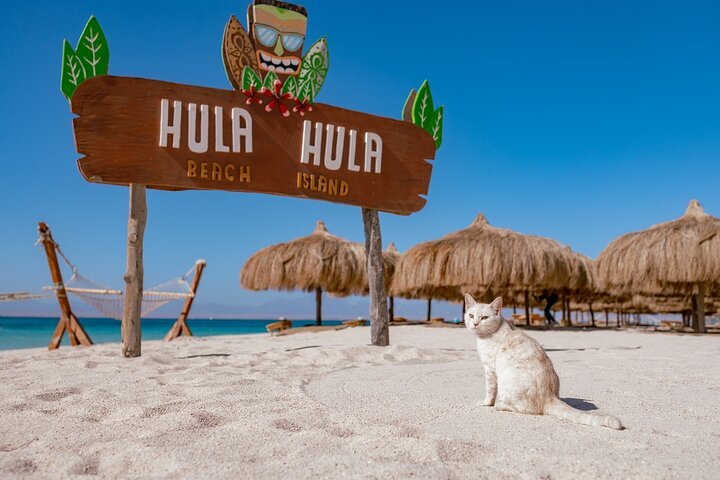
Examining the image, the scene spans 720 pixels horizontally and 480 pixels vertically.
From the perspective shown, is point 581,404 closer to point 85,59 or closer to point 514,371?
point 514,371

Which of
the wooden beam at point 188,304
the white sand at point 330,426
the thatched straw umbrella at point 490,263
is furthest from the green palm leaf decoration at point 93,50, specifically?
the thatched straw umbrella at point 490,263

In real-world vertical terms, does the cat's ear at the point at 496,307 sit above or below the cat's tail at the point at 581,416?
above

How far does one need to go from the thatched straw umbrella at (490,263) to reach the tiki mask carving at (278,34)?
704 cm

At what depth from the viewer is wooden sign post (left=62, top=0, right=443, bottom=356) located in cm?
505

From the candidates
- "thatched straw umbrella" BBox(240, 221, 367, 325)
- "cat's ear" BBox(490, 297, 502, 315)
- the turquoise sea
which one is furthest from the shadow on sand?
the turquoise sea

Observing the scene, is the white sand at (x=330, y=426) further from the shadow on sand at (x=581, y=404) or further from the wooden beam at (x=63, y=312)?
the wooden beam at (x=63, y=312)

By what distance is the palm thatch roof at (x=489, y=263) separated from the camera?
1129cm

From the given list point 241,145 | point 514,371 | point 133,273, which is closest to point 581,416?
point 514,371

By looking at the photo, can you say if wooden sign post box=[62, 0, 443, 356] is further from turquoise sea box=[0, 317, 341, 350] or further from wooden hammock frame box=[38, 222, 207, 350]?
turquoise sea box=[0, 317, 341, 350]

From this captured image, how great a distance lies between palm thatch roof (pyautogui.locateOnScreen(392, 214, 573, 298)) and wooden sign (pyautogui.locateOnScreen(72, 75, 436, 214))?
529cm

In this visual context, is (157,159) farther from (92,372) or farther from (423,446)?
(423,446)

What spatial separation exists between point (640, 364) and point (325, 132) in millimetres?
4254

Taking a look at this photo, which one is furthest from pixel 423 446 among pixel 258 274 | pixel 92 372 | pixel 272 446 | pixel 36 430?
pixel 258 274

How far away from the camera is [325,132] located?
A: 5961 millimetres
